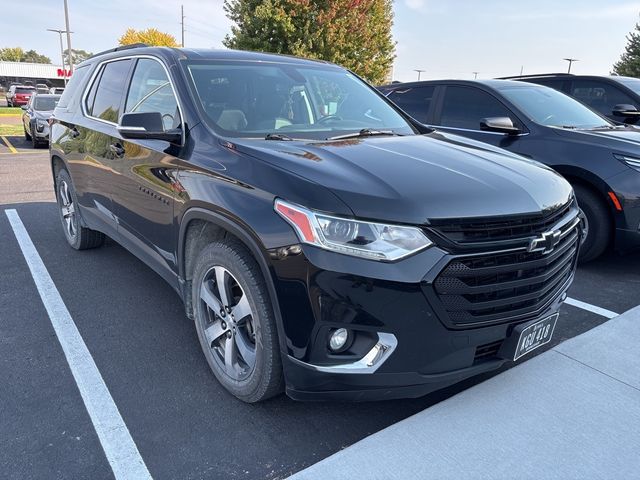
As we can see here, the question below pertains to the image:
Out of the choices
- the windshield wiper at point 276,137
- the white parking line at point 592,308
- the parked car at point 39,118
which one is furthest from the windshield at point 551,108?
the parked car at point 39,118

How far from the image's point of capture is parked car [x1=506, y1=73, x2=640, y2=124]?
7191 millimetres

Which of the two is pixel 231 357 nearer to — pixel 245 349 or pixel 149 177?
pixel 245 349

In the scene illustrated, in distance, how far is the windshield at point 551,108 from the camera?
17.4 feet

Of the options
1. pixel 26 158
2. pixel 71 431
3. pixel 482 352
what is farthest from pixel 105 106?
pixel 26 158

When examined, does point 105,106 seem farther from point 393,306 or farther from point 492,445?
point 492,445

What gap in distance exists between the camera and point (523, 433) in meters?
2.44

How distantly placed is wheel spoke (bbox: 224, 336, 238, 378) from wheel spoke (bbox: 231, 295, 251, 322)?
0.56ft

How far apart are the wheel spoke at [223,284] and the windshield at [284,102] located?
77 centimetres

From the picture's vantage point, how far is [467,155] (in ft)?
9.37

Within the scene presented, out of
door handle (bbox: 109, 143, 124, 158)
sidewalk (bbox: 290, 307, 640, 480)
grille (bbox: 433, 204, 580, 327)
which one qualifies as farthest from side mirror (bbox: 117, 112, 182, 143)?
sidewalk (bbox: 290, 307, 640, 480)

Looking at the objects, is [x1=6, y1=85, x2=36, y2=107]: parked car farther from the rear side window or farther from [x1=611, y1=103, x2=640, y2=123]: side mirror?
[x1=611, y1=103, x2=640, y2=123]: side mirror

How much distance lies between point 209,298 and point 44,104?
15119mm

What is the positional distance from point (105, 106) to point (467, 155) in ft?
9.93

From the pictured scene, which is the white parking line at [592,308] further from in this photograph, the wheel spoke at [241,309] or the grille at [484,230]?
the wheel spoke at [241,309]
